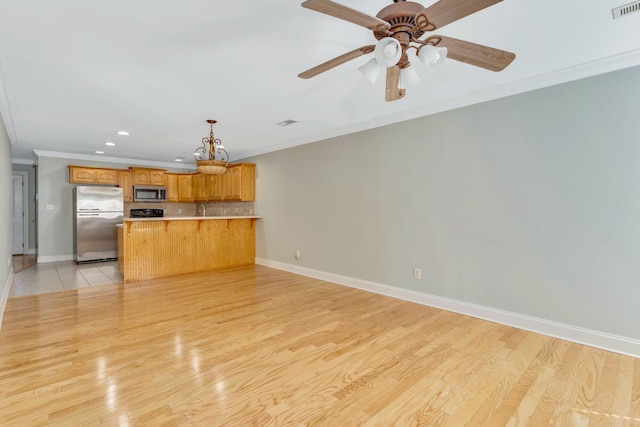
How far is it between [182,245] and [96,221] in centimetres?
265

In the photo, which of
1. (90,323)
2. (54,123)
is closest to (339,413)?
(90,323)

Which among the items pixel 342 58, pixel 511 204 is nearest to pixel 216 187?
pixel 342 58

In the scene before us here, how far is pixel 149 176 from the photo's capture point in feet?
24.8

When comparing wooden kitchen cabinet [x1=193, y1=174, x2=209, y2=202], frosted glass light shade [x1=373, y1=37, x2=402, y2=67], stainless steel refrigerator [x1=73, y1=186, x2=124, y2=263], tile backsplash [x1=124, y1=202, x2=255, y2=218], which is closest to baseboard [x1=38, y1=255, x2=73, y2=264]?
stainless steel refrigerator [x1=73, y1=186, x2=124, y2=263]

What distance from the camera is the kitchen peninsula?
196 inches

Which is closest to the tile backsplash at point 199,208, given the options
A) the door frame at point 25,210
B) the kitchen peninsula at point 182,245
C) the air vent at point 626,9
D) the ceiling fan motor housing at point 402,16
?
the kitchen peninsula at point 182,245

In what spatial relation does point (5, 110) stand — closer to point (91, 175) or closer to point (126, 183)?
point (91, 175)

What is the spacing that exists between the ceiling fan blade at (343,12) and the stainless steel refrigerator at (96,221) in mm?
7087

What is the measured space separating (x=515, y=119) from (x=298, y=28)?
2.36m

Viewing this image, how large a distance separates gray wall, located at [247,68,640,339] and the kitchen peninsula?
234 cm

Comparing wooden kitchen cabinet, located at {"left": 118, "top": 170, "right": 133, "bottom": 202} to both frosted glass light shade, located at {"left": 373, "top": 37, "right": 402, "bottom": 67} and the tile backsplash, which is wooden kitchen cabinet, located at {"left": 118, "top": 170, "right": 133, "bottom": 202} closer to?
the tile backsplash

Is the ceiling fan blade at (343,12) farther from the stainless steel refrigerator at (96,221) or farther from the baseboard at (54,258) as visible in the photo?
the baseboard at (54,258)

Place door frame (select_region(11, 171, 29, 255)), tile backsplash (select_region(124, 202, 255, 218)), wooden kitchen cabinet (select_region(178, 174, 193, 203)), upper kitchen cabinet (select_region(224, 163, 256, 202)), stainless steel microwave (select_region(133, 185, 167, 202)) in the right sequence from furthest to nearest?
wooden kitchen cabinet (select_region(178, 174, 193, 203)), door frame (select_region(11, 171, 29, 255)), stainless steel microwave (select_region(133, 185, 167, 202)), tile backsplash (select_region(124, 202, 255, 218)), upper kitchen cabinet (select_region(224, 163, 256, 202))

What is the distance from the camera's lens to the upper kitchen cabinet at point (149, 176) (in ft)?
24.2
